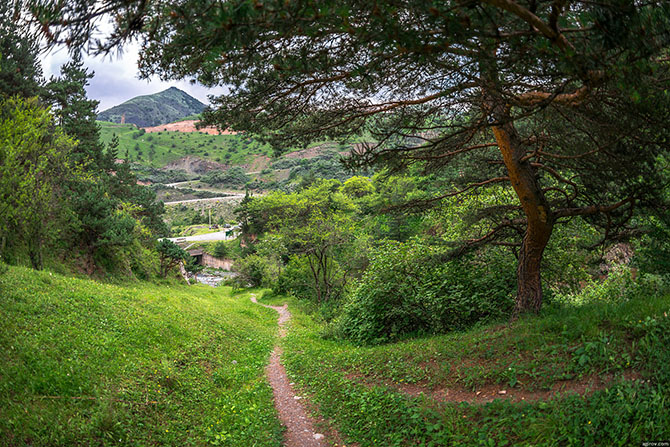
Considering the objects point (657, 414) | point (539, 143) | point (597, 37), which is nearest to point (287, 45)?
point (597, 37)

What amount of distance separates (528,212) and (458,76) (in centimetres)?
377

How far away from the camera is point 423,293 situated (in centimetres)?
997

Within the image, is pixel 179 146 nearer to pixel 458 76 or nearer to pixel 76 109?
pixel 76 109

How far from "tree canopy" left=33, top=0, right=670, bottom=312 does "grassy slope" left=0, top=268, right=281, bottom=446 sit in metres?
4.82

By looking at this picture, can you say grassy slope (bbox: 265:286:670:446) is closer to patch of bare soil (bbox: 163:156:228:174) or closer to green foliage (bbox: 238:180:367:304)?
green foliage (bbox: 238:180:367:304)

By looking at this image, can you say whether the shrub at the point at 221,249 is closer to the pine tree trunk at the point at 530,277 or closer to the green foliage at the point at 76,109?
the green foliage at the point at 76,109

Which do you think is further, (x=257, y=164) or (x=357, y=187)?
(x=257, y=164)

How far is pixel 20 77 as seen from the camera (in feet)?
68.2

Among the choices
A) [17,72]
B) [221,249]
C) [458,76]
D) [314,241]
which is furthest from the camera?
[221,249]

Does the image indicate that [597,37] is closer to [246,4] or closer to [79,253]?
[246,4]

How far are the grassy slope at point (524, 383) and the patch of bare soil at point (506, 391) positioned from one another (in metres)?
0.04

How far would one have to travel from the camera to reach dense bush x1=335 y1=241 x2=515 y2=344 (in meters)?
9.14

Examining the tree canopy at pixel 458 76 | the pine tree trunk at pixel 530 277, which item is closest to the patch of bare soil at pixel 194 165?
the tree canopy at pixel 458 76

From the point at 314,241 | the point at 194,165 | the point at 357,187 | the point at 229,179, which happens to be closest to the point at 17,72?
the point at 314,241
